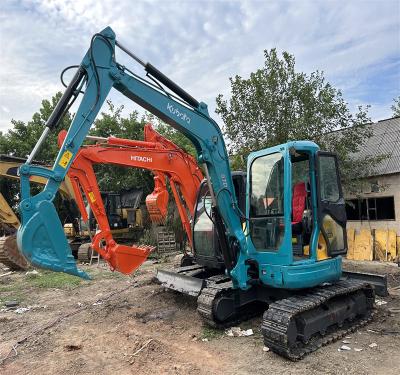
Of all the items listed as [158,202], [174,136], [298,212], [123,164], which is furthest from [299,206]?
[174,136]

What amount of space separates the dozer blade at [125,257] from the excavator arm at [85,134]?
276 centimetres

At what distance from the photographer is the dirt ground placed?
16.2 ft

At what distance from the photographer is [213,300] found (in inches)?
237

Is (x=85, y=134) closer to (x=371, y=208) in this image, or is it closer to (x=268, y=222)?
(x=268, y=222)

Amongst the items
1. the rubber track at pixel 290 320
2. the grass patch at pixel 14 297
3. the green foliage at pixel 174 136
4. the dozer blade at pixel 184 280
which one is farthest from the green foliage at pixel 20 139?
the rubber track at pixel 290 320

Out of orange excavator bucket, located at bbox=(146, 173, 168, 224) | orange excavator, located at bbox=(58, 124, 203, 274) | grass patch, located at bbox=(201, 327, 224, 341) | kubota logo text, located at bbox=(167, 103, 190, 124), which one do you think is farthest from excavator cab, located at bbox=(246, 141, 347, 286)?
orange excavator bucket, located at bbox=(146, 173, 168, 224)

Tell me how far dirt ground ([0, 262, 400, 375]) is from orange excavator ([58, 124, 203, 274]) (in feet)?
2.97

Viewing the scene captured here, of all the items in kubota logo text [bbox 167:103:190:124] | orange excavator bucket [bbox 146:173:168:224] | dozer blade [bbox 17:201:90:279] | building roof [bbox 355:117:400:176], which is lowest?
dozer blade [bbox 17:201:90:279]

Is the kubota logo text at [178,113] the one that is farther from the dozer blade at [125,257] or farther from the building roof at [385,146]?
the building roof at [385,146]

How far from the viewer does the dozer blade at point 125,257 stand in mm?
8016

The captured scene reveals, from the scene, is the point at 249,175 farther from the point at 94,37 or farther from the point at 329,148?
the point at 329,148

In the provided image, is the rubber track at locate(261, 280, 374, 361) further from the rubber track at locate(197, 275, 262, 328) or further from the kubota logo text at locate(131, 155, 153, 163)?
the kubota logo text at locate(131, 155, 153, 163)

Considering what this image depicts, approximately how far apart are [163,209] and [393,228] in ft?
25.5

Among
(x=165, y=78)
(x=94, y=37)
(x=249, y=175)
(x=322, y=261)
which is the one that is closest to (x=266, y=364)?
(x=322, y=261)
